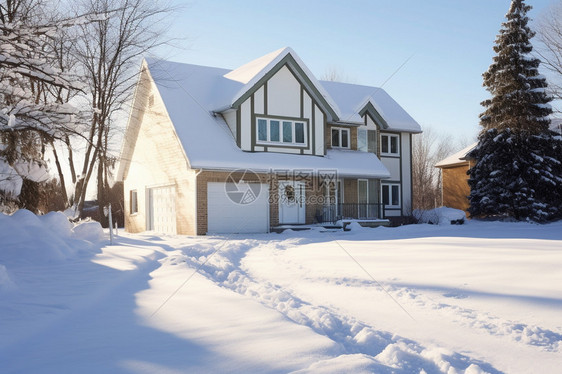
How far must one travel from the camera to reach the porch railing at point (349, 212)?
22513 mm

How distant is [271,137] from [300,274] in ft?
44.2

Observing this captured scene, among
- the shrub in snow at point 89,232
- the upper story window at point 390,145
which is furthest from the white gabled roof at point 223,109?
the shrub in snow at point 89,232

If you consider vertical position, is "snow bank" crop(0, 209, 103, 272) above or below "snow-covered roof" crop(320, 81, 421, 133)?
below

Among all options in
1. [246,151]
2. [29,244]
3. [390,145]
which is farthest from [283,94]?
[29,244]

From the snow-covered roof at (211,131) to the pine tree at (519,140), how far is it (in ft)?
21.3

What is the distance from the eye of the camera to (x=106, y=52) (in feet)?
71.8

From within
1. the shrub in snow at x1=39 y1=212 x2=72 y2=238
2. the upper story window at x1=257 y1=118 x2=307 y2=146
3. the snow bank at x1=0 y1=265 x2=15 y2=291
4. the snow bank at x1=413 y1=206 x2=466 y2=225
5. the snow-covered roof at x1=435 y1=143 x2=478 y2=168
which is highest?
the upper story window at x1=257 y1=118 x2=307 y2=146

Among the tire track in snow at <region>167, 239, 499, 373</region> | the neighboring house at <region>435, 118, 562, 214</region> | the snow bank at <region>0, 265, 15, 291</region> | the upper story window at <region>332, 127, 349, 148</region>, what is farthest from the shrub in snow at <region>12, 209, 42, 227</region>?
the neighboring house at <region>435, 118, 562, 214</region>

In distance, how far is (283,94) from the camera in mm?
21938

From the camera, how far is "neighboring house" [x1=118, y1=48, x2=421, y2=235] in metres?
19.8

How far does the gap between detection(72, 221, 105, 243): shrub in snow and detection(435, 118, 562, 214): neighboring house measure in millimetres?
24668

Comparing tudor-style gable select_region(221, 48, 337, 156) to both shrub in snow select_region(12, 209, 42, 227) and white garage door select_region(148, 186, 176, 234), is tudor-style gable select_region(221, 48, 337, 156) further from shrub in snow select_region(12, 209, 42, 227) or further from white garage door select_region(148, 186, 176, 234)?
shrub in snow select_region(12, 209, 42, 227)

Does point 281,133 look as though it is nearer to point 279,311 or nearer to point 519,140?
point 519,140

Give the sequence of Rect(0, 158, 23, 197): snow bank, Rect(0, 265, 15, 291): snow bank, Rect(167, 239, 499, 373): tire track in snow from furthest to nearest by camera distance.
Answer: Rect(0, 158, 23, 197): snow bank < Rect(0, 265, 15, 291): snow bank < Rect(167, 239, 499, 373): tire track in snow
